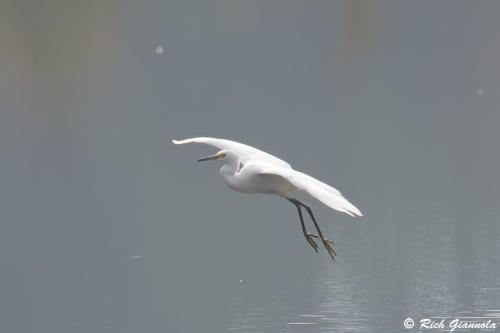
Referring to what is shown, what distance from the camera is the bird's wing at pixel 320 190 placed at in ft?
16.1

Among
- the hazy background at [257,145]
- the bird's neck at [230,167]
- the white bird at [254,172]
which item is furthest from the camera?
the hazy background at [257,145]

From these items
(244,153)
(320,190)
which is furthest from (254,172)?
(320,190)

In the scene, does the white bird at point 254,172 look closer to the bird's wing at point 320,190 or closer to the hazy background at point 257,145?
the bird's wing at point 320,190

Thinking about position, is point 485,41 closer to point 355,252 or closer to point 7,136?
point 7,136

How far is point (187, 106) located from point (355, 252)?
660 centimetres

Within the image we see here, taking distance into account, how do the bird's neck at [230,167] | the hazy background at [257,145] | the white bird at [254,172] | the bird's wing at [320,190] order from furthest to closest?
the hazy background at [257,145] < the bird's neck at [230,167] < the white bird at [254,172] < the bird's wing at [320,190]

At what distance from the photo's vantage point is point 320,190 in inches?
203

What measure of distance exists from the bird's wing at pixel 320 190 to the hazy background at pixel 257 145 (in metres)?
0.95

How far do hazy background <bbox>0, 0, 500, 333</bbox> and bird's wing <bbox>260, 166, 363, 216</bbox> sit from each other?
0.95m

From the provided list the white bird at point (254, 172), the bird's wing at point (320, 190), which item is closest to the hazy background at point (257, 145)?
the white bird at point (254, 172)

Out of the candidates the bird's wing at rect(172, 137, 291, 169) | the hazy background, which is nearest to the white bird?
the bird's wing at rect(172, 137, 291, 169)

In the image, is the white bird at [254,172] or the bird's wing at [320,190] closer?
the bird's wing at [320,190]

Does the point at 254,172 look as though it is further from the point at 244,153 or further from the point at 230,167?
the point at 244,153

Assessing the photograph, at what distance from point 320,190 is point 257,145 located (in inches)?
245
